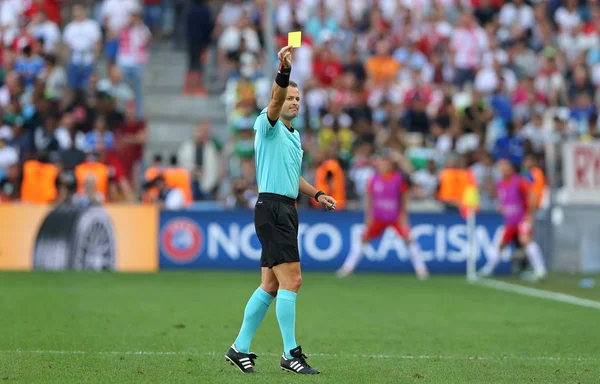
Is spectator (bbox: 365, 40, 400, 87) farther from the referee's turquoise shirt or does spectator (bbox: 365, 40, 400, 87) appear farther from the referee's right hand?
the referee's right hand

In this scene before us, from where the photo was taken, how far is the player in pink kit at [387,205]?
21531 mm

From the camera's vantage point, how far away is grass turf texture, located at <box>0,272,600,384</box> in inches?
367

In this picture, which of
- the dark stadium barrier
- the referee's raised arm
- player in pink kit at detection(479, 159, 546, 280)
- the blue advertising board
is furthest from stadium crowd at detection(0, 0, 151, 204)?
the referee's raised arm

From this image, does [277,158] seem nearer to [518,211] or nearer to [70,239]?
[518,211]

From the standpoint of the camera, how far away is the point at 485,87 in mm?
27281

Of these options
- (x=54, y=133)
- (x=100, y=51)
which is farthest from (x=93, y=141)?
(x=100, y=51)

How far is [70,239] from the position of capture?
72.0 ft

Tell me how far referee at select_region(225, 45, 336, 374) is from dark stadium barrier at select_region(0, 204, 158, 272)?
42.6 ft

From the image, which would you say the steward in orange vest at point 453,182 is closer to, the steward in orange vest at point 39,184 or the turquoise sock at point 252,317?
the steward in orange vest at point 39,184

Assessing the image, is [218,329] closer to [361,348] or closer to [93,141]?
[361,348]

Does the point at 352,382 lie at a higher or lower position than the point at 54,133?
lower

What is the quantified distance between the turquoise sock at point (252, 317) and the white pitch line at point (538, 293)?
7708mm

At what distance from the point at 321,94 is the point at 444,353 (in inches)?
602

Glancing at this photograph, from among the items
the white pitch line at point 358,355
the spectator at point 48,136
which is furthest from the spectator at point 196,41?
the white pitch line at point 358,355
